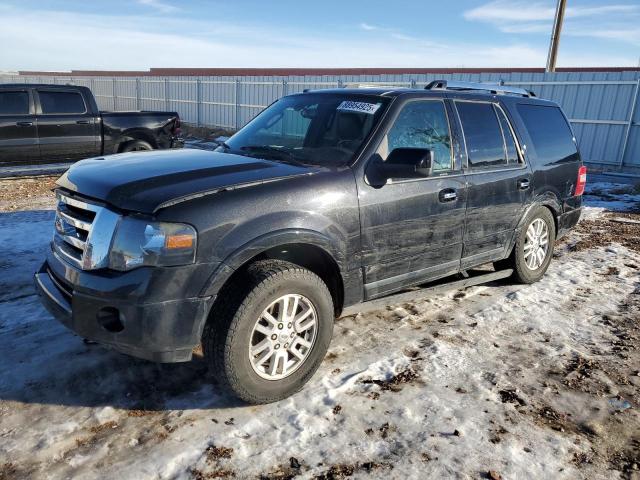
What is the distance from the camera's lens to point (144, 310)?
103 inches

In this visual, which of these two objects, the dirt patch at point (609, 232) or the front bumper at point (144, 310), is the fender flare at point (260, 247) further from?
the dirt patch at point (609, 232)

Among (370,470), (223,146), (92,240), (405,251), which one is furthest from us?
(223,146)

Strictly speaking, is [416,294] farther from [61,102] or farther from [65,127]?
[61,102]

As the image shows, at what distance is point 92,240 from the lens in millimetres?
2797

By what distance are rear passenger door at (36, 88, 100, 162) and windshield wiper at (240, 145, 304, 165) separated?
751 centimetres

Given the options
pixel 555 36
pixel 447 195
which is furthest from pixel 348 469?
pixel 555 36

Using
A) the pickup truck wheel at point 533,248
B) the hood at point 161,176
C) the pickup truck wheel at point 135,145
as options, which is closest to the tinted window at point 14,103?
the pickup truck wheel at point 135,145

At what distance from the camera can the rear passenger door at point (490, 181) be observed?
423 cm

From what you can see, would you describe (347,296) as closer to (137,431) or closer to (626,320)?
(137,431)

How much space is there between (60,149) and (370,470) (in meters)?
9.68

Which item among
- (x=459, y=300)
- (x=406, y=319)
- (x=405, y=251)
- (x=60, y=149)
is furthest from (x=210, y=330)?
(x=60, y=149)

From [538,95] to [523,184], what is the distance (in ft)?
44.2

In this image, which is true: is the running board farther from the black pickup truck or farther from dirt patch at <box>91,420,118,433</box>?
the black pickup truck

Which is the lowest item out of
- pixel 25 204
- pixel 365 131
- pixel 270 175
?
pixel 25 204
